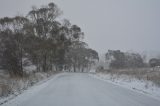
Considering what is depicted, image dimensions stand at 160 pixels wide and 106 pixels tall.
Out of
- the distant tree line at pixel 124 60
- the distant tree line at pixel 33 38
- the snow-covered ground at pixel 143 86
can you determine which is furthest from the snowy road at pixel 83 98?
the distant tree line at pixel 124 60

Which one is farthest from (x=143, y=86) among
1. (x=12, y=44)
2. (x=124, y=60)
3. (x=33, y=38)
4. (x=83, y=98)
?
(x=124, y=60)

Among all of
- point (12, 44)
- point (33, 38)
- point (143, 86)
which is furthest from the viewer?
point (33, 38)

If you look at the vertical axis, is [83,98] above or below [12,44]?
below

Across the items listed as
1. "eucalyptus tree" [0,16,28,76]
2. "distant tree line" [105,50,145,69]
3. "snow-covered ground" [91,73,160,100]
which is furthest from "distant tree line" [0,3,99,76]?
"distant tree line" [105,50,145,69]

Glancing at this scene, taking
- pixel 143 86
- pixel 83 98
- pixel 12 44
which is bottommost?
pixel 83 98

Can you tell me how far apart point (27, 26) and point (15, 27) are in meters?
3.29

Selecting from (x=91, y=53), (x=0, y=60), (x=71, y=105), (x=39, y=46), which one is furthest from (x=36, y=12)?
(x=91, y=53)

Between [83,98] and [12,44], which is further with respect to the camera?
[12,44]

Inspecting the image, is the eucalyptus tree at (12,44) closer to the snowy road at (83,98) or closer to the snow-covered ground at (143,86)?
the snow-covered ground at (143,86)

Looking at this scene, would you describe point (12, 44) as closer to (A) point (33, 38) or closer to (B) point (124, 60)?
(A) point (33, 38)

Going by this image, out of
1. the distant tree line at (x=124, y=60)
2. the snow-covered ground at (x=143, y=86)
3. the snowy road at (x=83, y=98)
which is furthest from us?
the distant tree line at (x=124, y=60)

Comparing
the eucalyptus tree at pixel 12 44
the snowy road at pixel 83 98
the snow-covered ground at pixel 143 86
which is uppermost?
the eucalyptus tree at pixel 12 44

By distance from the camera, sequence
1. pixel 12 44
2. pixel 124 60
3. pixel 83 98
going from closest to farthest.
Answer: pixel 83 98, pixel 12 44, pixel 124 60

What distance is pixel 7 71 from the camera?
109 ft
